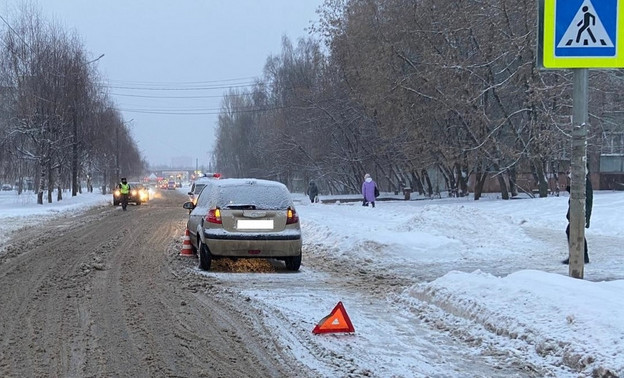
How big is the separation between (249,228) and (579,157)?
5481mm

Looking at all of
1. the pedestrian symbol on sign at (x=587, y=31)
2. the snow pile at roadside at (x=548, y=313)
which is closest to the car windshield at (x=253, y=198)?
the snow pile at roadside at (x=548, y=313)

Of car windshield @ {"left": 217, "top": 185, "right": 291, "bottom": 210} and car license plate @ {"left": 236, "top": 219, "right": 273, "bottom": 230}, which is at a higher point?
car windshield @ {"left": 217, "top": 185, "right": 291, "bottom": 210}

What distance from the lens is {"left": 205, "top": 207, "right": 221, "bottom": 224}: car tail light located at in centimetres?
1056

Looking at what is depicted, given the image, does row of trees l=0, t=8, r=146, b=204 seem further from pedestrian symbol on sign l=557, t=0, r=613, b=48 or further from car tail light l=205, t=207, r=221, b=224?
pedestrian symbol on sign l=557, t=0, r=613, b=48

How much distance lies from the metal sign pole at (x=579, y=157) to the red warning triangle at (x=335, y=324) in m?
2.86

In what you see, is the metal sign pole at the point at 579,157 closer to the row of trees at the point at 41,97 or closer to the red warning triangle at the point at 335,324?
the red warning triangle at the point at 335,324

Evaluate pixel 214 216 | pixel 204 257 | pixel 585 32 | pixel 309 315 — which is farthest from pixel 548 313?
pixel 204 257

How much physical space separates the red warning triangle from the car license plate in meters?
4.41

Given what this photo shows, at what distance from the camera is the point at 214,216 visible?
1062 cm

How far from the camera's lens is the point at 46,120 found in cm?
3697

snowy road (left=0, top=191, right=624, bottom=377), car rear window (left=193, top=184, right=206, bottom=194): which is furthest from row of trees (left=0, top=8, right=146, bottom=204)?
snowy road (left=0, top=191, right=624, bottom=377)

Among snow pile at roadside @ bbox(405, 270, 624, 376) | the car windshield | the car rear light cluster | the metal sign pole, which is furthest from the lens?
the car windshield

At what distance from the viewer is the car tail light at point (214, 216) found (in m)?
10.6

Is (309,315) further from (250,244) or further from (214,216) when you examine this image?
(214,216)
